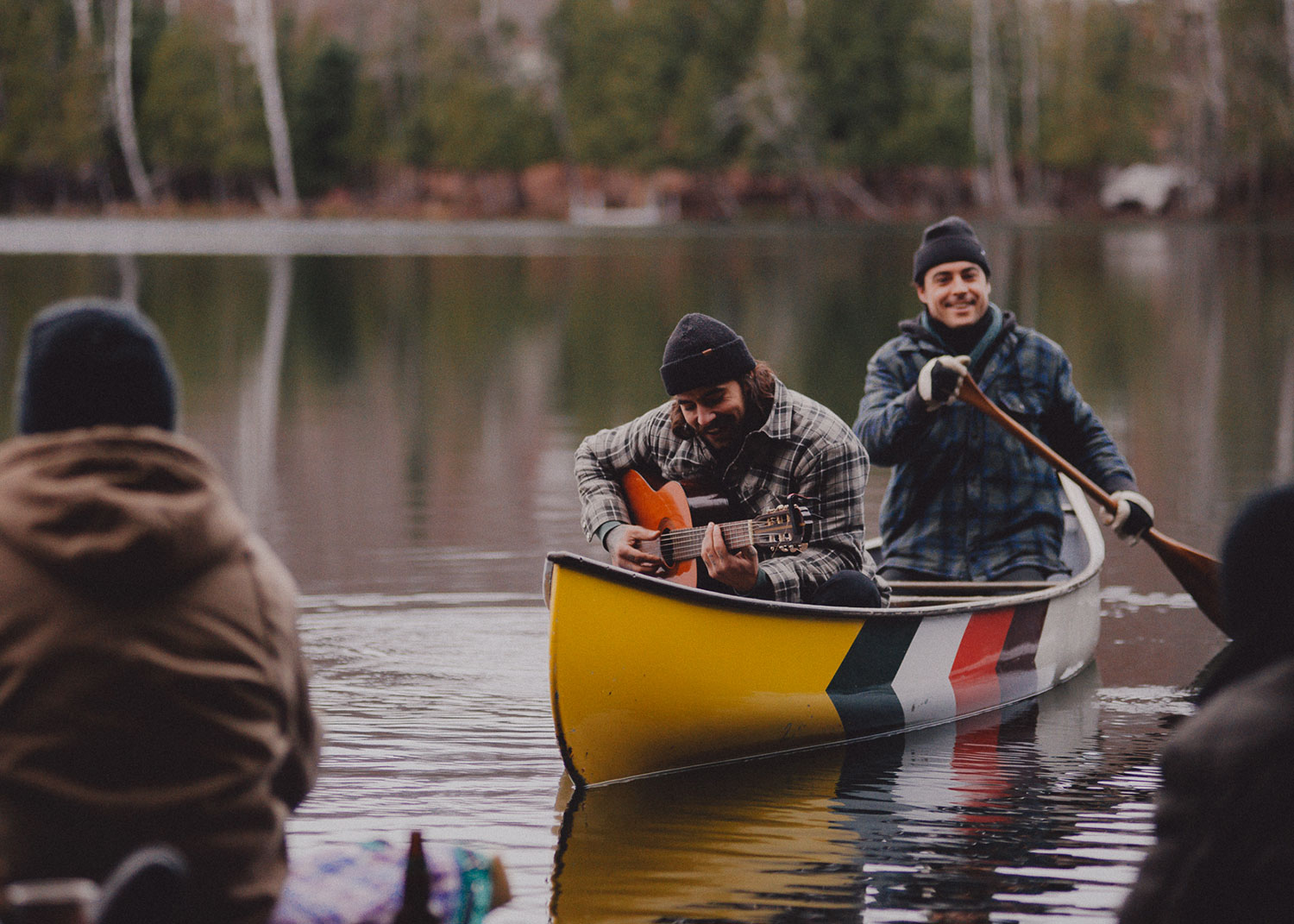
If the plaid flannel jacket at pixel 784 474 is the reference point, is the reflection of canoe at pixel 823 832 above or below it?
below

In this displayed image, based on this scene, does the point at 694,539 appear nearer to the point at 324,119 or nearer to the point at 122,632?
the point at 122,632

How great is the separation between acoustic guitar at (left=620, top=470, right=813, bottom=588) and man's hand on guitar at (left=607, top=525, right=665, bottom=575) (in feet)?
0.09

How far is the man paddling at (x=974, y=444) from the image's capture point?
7301 mm

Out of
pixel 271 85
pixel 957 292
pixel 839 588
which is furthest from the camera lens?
pixel 271 85

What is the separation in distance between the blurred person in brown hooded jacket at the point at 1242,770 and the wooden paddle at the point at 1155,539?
13.3ft

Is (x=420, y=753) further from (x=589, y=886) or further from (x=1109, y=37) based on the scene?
(x=1109, y=37)

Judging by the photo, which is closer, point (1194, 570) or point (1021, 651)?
point (1021, 651)

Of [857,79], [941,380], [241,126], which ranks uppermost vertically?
Answer: [857,79]

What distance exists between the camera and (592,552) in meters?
10.4

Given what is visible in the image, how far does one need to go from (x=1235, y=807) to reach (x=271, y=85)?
74.9m

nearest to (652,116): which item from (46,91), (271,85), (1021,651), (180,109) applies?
(271,85)

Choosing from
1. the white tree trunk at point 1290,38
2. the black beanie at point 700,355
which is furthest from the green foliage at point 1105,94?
the black beanie at point 700,355

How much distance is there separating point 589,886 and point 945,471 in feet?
9.45

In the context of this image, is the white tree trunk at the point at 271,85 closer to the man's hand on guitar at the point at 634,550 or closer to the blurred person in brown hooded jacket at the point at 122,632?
the man's hand on guitar at the point at 634,550
